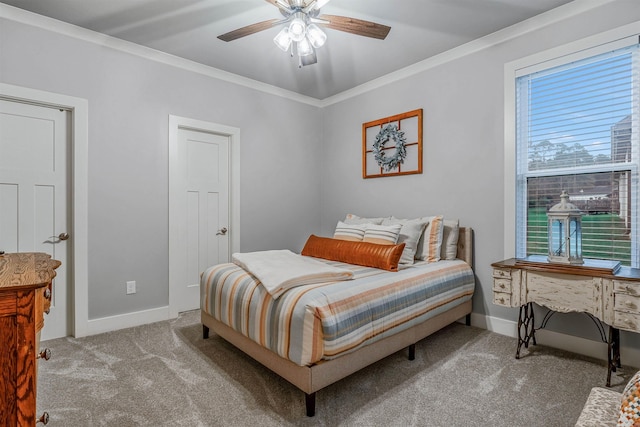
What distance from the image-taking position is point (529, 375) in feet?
7.06

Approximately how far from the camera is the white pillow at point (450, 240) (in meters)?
3.09

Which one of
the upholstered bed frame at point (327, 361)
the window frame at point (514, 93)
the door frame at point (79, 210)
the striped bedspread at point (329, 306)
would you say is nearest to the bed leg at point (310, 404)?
the upholstered bed frame at point (327, 361)

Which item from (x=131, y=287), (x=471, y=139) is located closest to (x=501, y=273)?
(x=471, y=139)

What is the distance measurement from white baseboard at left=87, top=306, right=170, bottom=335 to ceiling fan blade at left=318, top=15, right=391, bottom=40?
2978 mm

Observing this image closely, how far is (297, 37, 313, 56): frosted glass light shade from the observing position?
2.18 m

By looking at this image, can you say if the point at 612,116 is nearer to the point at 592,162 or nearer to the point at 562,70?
the point at 592,162

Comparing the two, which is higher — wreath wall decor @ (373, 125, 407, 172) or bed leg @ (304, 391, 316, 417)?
wreath wall decor @ (373, 125, 407, 172)

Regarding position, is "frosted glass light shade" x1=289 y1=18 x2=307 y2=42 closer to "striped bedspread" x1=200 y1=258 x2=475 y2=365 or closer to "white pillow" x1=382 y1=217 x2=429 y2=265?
"striped bedspread" x1=200 y1=258 x2=475 y2=365

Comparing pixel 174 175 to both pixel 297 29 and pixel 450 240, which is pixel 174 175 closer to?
pixel 297 29

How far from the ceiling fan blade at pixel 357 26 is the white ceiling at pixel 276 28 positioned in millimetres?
477

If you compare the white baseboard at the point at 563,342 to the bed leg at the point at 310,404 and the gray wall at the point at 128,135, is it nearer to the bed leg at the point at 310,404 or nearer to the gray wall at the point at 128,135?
the bed leg at the point at 310,404

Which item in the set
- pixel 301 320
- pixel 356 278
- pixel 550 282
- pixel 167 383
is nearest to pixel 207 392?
pixel 167 383

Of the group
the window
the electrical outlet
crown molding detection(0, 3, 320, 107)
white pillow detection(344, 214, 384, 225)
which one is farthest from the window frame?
the electrical outlet

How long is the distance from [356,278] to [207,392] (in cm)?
117
